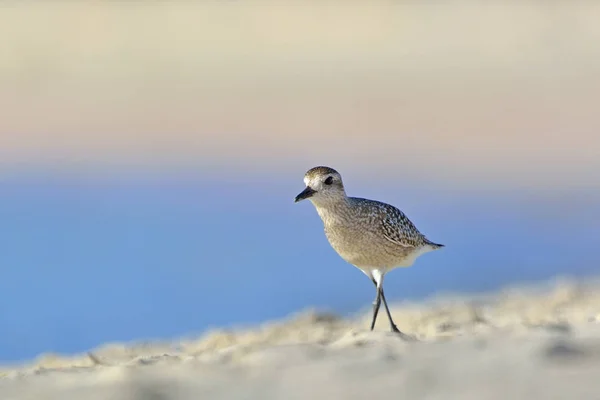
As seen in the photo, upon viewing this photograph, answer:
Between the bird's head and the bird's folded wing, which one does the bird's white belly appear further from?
the bird's head

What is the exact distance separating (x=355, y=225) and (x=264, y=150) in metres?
12.6

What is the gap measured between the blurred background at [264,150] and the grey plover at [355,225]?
9.74 ft

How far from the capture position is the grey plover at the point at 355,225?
294 inches

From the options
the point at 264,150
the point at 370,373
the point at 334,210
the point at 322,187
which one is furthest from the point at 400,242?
the point at 264,150

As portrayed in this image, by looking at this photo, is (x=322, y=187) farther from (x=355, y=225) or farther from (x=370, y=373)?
(x=370, y=373)

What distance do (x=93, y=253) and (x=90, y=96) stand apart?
8757mm

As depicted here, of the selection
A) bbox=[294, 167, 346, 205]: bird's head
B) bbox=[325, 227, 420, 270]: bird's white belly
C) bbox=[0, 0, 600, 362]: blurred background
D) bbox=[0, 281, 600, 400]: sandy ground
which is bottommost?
bbox=[0, 281, 600, 400]: sandy ground

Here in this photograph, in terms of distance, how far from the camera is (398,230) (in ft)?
25.1

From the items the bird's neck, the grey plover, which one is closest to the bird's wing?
the grey plover

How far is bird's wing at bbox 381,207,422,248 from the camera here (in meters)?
7.59

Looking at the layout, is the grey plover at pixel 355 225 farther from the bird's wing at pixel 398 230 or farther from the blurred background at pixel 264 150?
the blurred background at pixel 264 150

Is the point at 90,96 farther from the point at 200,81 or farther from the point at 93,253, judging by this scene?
the point at 93,253

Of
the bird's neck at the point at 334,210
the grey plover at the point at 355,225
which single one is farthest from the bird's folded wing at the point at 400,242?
the bird's neck at the point at 334,210

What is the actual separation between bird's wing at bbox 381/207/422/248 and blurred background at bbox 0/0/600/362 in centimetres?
283
